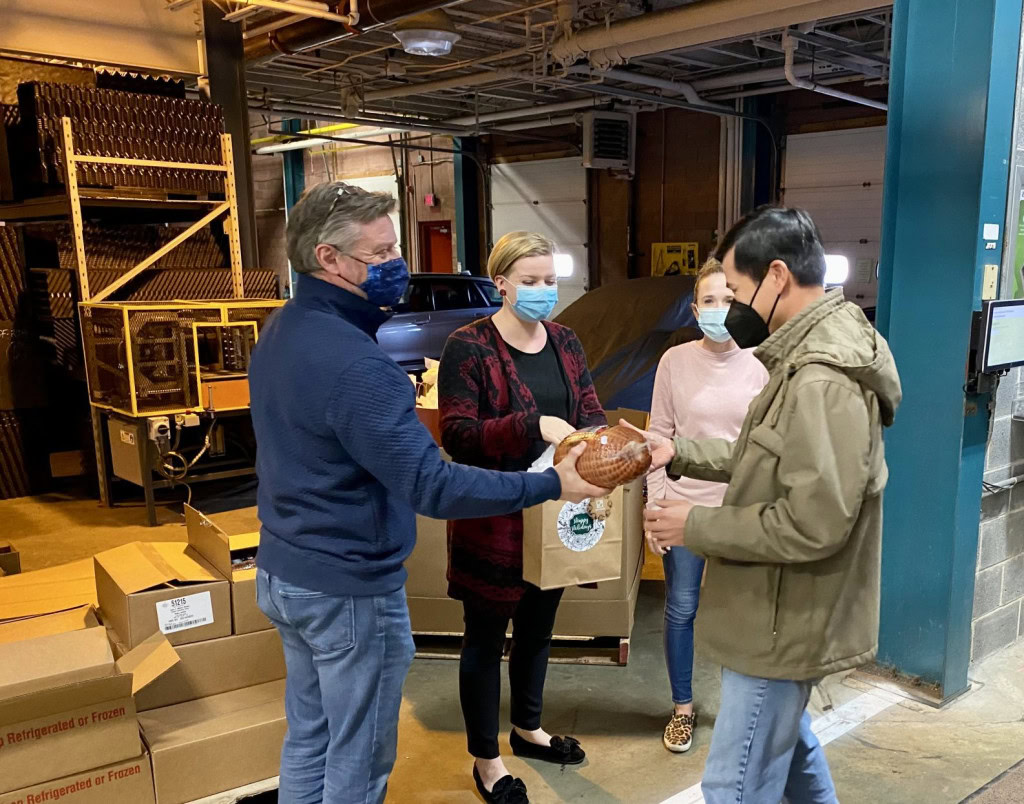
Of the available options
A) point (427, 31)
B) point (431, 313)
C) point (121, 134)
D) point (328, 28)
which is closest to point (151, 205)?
point (121, 134)

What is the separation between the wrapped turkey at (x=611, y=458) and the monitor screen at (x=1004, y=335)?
1480 mm

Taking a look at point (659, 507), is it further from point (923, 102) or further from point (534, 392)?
point (923, 102)

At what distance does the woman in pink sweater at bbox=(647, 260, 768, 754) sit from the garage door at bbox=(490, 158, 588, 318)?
28.5 feet

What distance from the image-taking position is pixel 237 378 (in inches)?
195

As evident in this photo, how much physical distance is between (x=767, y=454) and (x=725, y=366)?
978mm

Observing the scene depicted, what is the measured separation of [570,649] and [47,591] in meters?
1.83

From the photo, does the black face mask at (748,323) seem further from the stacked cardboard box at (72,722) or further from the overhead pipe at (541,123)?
the overhead pipe at (541,123)

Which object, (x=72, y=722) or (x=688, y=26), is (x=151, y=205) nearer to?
(x=688, y=26)

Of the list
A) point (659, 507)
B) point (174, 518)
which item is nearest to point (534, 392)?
point (659, 507)

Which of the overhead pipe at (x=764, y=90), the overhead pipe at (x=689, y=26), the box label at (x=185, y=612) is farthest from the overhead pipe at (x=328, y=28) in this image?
the overhead pipe at (x=764, y=90)

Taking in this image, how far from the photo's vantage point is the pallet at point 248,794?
6.75 ft

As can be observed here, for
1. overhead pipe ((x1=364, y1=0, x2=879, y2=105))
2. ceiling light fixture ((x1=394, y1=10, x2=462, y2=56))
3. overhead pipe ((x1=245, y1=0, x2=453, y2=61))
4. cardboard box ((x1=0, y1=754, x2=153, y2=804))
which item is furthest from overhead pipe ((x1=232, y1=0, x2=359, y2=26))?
cardboard box ((x1=0, y1=754, x2=153, y2=804))

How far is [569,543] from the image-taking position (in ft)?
6.79

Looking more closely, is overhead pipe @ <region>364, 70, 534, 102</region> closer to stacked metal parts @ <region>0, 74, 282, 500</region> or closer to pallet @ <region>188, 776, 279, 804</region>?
stacked metal parts @ <region>0, 74, 282, 500</region>
